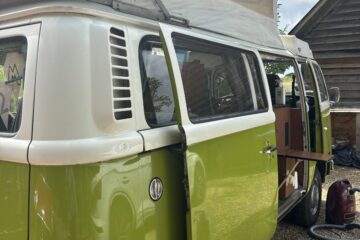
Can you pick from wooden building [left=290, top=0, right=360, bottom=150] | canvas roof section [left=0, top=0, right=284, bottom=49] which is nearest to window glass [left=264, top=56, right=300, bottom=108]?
canvas roof section [left=0, top=0, right=284, bottom=49]

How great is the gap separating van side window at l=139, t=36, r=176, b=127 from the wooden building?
10013 millimetres

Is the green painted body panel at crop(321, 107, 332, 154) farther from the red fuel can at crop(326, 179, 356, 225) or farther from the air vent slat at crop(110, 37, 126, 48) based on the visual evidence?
the air vent slat at crop(110, 37, 126, 48)

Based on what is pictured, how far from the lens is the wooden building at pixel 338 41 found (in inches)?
465

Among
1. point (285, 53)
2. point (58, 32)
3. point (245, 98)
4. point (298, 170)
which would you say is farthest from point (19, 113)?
point (298, 170)

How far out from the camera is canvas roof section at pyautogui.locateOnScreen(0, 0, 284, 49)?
2.25m

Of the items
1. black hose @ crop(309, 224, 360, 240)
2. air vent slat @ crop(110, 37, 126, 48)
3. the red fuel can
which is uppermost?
air vent slat @ crop(110, 37, 126, 48)

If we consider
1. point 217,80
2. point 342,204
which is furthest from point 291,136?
point 217,80

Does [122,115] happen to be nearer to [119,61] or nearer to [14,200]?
[119,61]

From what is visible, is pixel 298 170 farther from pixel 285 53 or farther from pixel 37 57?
pixel 37 57

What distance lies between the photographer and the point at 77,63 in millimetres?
1812

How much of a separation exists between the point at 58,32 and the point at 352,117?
936 centimetres

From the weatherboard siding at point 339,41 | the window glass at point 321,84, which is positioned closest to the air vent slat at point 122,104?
the window glass at point 321,84

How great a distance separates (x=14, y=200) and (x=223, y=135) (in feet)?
4.27

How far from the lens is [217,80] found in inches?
118
